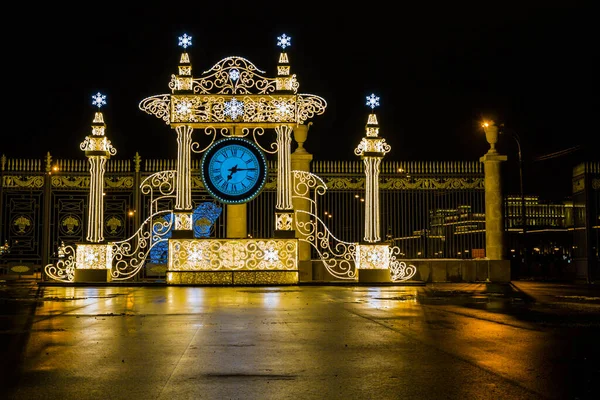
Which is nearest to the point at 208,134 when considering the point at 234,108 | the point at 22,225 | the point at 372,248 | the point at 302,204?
the point at 234,108

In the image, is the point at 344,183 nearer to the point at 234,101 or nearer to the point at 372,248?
the point at 372,248

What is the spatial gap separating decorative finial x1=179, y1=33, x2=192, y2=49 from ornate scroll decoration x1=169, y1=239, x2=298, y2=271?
5.55 meters

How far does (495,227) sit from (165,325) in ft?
51.7

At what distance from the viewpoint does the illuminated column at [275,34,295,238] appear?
827 inches

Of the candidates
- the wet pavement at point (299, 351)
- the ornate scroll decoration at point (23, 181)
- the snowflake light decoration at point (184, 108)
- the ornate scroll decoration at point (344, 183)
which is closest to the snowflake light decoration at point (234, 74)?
the snowflake light decoration at point (184, 108)

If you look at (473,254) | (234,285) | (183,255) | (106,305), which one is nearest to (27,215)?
(183,255)

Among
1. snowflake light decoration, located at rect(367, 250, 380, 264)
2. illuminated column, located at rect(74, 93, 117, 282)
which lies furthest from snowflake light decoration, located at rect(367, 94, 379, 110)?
illuminated column, located at rect(74, 93, 117, 282)

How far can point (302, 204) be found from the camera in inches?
899

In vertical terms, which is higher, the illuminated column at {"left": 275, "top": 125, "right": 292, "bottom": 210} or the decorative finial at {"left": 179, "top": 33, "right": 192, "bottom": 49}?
the decorative finial at {"left": 179, "top": 33, "right": 192, "bottom": 49}

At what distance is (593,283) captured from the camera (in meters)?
23.9

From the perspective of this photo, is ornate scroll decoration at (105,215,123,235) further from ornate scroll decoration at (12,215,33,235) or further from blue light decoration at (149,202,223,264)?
ornate scroll decoration at (12,215,33,235)

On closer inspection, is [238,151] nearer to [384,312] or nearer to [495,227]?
[495,227]

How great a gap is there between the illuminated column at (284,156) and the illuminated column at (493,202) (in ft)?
21.8

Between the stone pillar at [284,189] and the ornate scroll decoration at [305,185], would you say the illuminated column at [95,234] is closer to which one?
the stone pillar at [284,189]
